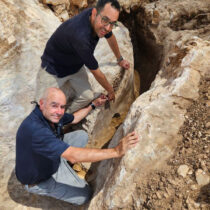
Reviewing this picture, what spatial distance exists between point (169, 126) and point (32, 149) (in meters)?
1.50

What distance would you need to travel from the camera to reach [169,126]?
232cm

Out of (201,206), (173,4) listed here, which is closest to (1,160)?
(201,206)

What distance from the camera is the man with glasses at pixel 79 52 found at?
256 cm

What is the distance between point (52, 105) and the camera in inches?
94.9

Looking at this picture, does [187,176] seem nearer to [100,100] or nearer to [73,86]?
[100,100]

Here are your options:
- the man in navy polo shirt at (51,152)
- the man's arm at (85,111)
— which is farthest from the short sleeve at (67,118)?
the man's arm at (85,111)

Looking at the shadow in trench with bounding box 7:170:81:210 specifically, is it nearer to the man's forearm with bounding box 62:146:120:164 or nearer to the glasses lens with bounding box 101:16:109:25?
the man's forearm with bounding box 62:146:120:164

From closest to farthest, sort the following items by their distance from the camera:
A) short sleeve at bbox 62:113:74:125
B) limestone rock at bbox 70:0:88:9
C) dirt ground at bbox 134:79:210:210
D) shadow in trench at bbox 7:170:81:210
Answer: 1. dirt ground at bbox 134:79:210:210
2. short sleeve at bbox 62:113:74:125
3. shadow in trench at bbox 7:170:81:210
4. limestone rock at bbox 70:0:88:9

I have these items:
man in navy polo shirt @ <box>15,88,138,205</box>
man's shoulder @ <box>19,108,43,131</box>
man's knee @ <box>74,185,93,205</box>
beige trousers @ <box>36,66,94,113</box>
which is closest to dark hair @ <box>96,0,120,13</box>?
man in navy polo shirt @ <box>15,88,138,205</box>

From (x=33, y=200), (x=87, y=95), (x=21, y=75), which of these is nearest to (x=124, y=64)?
(x=87, y=95)

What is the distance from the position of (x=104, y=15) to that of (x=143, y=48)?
352 cm

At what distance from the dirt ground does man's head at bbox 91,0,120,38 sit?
1.40 m

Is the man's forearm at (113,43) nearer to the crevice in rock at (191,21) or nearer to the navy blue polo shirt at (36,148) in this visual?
the navy blue polo shirt at (36,148)

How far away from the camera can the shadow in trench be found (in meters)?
3.18
